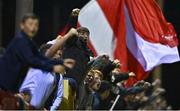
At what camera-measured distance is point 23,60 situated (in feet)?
33.5

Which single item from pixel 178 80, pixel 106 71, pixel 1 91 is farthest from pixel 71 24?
pixel 178 80

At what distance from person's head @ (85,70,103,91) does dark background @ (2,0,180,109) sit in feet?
20.1

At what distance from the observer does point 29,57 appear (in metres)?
10.1

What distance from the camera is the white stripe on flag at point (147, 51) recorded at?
1405 centimetres

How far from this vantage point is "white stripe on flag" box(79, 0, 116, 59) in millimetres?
14594

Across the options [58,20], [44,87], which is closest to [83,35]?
[44,87]

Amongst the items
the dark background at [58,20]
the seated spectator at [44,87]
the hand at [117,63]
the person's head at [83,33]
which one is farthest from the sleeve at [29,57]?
the dark background at [58,20]

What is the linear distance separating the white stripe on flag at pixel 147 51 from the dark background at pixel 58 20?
13.4ft

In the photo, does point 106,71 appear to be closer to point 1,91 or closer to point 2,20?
point 1,91

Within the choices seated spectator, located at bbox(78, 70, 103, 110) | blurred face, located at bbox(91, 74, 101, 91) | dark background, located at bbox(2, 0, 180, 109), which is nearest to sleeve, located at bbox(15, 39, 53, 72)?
seated spectator, located at bbox(78, 70, 103, 110)

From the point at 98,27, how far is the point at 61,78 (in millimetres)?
2806

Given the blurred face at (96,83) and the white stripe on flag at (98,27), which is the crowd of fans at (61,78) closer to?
the blurred face at (96,83)

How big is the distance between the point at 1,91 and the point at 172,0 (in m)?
9.08

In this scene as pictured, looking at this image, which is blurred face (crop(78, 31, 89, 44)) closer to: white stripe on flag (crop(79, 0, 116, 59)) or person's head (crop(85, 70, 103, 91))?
person's head (crop(85, 70, 103, 91))
